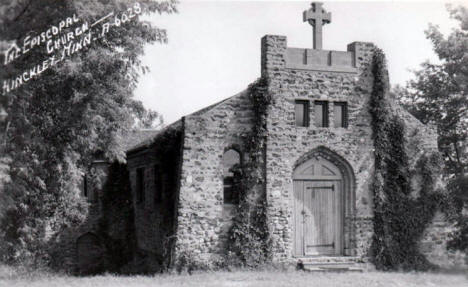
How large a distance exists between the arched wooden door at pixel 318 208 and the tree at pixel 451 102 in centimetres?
Answer: 710

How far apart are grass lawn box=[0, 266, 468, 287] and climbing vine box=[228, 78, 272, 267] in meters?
0.78

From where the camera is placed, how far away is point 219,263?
645 inches

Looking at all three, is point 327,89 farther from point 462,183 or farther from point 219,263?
point 462,183

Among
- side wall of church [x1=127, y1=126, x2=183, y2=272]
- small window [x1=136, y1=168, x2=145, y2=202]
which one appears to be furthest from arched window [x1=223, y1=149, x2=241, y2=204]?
small window [x1=136, y1=168, x2=145, y2=202]

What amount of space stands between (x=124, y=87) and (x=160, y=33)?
1.88 m

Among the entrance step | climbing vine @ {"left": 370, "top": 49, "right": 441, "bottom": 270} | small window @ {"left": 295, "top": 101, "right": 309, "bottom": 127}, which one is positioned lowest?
the entrance step

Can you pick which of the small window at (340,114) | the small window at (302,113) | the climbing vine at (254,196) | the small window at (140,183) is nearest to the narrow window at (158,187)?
the small window at (140,183)

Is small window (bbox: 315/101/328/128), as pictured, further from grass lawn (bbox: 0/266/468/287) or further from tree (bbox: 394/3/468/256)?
tree (bbox: 394/3/468/256)

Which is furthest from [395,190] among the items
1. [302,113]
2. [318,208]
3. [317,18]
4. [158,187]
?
[158,187]

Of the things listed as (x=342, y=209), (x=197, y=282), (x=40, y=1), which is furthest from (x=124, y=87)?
(x=342, y=209)

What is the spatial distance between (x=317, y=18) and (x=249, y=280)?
8.66m

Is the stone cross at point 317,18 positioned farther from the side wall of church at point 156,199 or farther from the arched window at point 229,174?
the side wall of church at point 156,199

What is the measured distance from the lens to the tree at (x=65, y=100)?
526 inches

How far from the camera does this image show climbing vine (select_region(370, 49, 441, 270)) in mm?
17625
